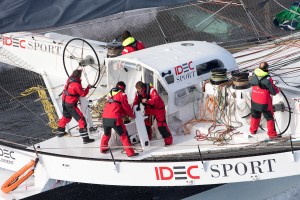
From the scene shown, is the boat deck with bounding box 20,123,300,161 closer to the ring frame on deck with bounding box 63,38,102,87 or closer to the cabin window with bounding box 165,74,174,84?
the cabin window with bounding box 165,74,174,84

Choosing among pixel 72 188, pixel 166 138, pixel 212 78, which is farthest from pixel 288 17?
pixel 72 188

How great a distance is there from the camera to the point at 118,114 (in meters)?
12.1

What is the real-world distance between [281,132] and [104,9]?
3549mm

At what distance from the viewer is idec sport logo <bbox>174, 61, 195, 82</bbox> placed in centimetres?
1295

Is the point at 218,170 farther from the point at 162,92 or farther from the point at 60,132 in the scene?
the point at 60,132

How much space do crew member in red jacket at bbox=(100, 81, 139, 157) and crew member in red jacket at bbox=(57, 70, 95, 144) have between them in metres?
0.71

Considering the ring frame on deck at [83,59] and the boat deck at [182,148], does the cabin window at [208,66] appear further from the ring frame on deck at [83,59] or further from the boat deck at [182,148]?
the ring frame on deck at [83,59]

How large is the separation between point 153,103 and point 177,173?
43.9 inches

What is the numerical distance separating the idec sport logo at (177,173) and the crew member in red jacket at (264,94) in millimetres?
1256

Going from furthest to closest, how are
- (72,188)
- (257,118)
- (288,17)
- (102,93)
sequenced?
1. (288,17)
2. (102,93)
3. (72,188)
4. (257,118)

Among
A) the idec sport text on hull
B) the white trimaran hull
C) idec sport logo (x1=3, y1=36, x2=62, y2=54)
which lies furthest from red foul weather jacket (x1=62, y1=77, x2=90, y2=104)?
idec sport logo (x1=3, y1=36, x2=62, y2=54)

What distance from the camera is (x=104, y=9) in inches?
542

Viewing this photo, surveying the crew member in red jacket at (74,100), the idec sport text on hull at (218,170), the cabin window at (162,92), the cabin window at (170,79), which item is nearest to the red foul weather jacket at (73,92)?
the crew member in red jacket at (74,100)

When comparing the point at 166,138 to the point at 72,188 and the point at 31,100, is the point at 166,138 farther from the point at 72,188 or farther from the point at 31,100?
the point at 31,100
